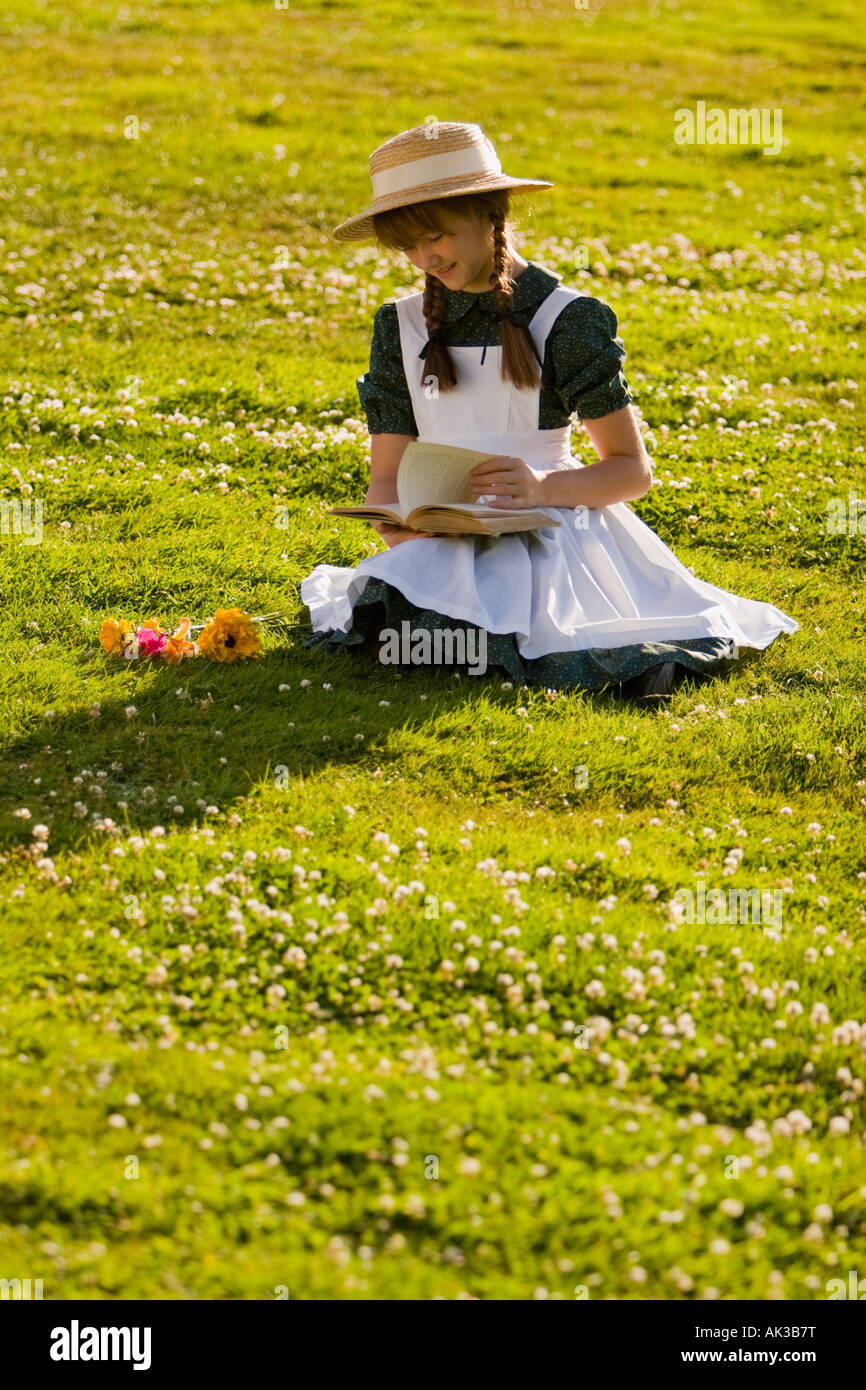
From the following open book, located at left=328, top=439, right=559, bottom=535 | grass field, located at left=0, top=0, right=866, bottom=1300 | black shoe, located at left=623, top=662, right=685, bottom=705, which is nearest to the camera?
grass field, located at left=0, top=0, right=866, bottom=1300

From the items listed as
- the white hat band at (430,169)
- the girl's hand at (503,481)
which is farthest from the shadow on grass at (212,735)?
the white hat band at (430,169)

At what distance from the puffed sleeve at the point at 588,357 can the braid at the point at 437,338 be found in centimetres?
58

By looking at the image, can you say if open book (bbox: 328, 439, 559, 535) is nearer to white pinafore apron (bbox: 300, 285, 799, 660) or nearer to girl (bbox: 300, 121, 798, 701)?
girl (bbox: 300, 121, 798, 701)

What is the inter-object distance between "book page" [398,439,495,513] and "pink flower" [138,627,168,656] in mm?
1632

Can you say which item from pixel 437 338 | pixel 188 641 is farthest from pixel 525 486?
pixel 188 641

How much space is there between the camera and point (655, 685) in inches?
303

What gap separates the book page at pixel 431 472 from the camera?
7.40m

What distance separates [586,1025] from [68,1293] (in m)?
2.00

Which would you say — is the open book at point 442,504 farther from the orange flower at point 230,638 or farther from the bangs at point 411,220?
the bangs at point 411,220

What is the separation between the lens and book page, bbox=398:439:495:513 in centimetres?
740

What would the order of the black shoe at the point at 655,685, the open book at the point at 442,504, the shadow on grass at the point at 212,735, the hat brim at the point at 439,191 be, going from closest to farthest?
1. the shadow on grass at the point at 212,735
2. the hat brim at the point at 439,191
3. the open book at the point at 442,504
4. the black shoe at the point at 655,685

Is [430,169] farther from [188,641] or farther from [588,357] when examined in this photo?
[188,641]

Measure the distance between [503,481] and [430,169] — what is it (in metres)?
1.67

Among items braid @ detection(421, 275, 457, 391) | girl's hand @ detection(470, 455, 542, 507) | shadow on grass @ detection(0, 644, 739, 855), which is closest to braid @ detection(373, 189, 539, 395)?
braid @ detection(421, 275, 457, 391)
